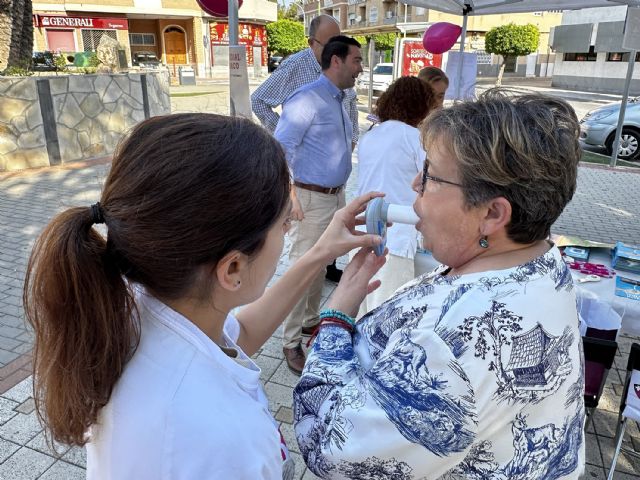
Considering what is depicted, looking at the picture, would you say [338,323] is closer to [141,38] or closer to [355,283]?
[355,283]

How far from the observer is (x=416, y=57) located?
14.2 metres

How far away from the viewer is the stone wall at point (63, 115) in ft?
24.8

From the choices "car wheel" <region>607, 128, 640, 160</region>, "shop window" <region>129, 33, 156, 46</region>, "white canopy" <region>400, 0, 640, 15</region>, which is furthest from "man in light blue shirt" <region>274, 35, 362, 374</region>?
"shop window" <region>129, 33, 156, 46</region>

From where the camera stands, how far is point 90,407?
823mm

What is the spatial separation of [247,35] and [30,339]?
35980 mm

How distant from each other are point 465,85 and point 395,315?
8729mm

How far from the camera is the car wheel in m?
10.5

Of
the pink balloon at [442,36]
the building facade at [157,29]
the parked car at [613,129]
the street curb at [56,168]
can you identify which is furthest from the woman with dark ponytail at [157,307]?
the building facade at [157,29]

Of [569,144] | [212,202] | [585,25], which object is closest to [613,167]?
[569,144]

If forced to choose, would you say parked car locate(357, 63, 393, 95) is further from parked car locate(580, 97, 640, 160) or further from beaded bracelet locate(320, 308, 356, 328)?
beaded bracelet locate(320, 308, 356, 328)

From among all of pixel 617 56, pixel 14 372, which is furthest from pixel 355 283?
pixel 617 56

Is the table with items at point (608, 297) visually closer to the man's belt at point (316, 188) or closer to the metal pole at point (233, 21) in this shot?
the man's belt at point (316, 188)

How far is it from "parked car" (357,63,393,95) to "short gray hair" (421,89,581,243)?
57.6 feet

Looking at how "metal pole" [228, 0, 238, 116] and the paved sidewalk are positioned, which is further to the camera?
"metal pole" [228, 0, 238, 116]
